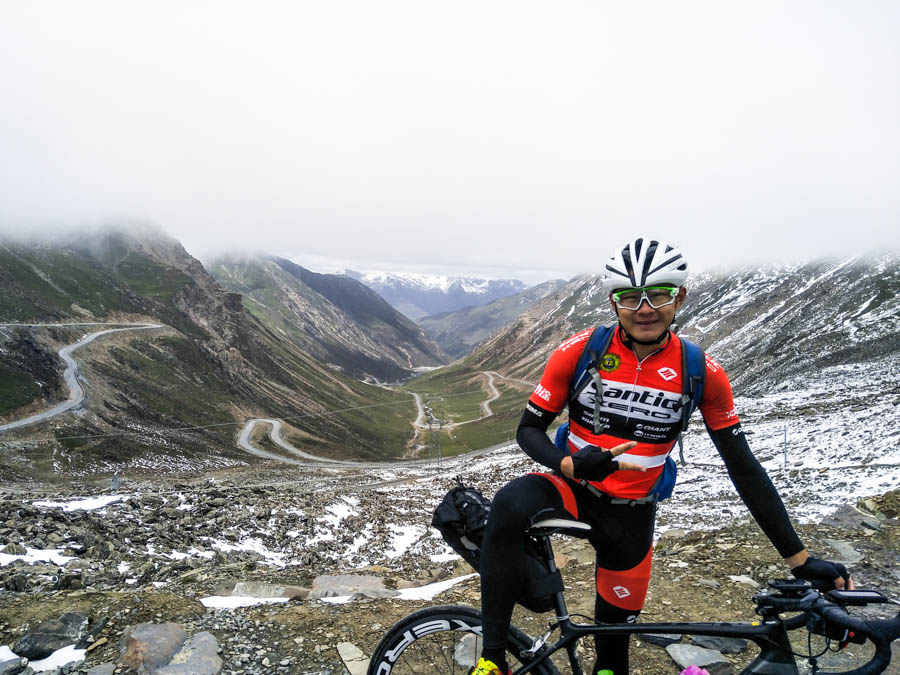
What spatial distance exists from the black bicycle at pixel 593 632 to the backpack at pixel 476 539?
0.09 meters

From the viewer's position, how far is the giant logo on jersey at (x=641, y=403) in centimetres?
452

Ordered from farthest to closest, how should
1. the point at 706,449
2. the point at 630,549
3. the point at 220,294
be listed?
the point at 220,294
the point at 706,449
the point at 630,549

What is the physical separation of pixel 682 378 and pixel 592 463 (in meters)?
1.35

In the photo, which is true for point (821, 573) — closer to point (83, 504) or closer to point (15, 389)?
point (83, 504)

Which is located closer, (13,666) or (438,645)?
(438,645)

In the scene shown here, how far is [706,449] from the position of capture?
34.9 metres

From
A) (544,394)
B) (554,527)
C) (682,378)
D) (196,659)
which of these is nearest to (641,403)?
(682,378)

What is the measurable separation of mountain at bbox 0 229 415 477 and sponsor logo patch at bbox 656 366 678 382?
69.7 metres

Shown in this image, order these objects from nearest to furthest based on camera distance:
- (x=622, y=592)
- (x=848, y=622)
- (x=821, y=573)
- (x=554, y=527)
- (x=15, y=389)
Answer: (x=848, y=622) < (x=821, y=573) < (x=554, y=527) < (x=622, y=592) < (x=15, y=389)

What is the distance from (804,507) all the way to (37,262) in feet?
635

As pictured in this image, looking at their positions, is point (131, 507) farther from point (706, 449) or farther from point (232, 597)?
Result: point (706, 449)

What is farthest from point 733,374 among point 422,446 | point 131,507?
point 131,507

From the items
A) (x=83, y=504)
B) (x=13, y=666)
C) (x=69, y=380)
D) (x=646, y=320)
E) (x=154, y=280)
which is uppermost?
(x=646, y=320)

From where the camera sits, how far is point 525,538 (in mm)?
4070
